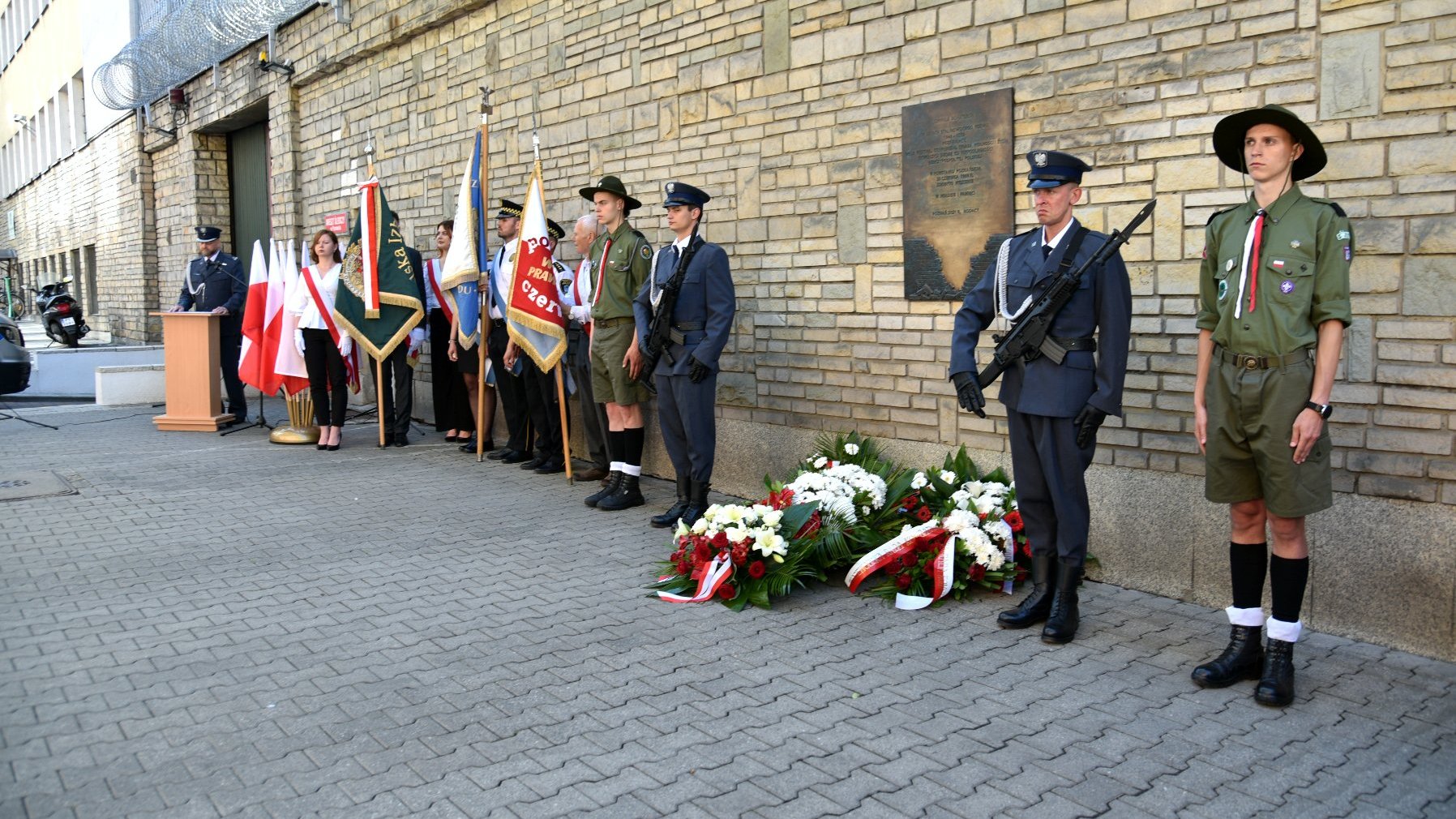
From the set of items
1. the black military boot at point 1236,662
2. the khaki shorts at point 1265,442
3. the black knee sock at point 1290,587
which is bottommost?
the black military boot at point 1236,662

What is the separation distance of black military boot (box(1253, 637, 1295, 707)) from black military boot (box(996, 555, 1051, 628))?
38.5 inches

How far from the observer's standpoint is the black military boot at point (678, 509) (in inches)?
275

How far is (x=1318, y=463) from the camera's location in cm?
399

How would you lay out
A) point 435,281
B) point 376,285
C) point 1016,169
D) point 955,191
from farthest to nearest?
1. point 435,281
2. point 376,285
3. point 955,191
4. point 1016,169

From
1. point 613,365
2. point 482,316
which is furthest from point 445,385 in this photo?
point 613,365

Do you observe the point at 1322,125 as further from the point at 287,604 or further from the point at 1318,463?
the point at 287,604

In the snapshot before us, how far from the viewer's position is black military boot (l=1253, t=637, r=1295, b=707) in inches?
159

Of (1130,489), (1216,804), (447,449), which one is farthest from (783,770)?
(447,449)

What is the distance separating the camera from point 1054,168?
474 centimetres

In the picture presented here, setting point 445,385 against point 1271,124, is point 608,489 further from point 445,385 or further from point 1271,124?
point 1271,124

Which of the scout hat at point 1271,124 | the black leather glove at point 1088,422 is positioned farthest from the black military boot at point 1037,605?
the scout hat at point 1271,124

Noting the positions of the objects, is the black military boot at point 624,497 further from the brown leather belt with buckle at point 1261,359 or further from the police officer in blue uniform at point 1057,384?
the brown leather belt with buckle at point 1261,359

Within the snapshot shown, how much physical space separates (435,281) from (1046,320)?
278 inches

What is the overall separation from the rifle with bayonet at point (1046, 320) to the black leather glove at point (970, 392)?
28 mm
